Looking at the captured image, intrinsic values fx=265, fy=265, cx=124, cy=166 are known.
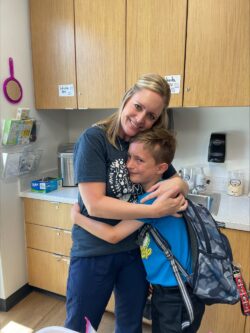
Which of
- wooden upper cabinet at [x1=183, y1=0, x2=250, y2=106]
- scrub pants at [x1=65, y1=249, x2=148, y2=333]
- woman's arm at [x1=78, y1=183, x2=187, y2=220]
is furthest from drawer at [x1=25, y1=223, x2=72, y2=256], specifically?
wooden upper cabinet at [x1=183, y1=0, x2=250, y2=106]

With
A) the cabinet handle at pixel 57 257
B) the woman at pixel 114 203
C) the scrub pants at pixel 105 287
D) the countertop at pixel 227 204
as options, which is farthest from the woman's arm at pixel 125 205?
the cabinet handle at pixel 57 257

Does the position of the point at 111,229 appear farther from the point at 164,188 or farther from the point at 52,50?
the point at 52,50

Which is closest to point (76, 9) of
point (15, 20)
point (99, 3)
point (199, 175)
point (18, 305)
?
point (99, 3)

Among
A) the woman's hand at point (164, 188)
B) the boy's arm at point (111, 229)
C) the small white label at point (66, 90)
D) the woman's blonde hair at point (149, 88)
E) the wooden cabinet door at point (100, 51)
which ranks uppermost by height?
the wooden cabinet door at point (100, 51)

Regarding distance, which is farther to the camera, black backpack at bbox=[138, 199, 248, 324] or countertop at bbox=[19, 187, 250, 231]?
countertop at bbox=[19, 187, 250, 231]

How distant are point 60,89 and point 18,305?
165 centimetres

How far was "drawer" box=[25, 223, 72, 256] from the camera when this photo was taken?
6.23 ft

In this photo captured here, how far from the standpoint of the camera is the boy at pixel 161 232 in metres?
0.92

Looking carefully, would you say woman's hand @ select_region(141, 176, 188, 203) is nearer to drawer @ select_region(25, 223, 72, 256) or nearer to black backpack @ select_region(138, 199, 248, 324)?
black backpack @ select_region(138, 199, 248, 324)

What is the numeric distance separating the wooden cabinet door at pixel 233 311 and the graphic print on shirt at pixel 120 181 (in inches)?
29.5

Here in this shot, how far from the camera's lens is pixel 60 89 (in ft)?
6.30

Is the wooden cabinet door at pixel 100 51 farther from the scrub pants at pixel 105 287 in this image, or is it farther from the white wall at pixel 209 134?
the scrub pants at pixel 105 287

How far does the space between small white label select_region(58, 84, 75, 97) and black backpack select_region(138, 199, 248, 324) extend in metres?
1.32

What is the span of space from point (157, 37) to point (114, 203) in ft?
3.77
